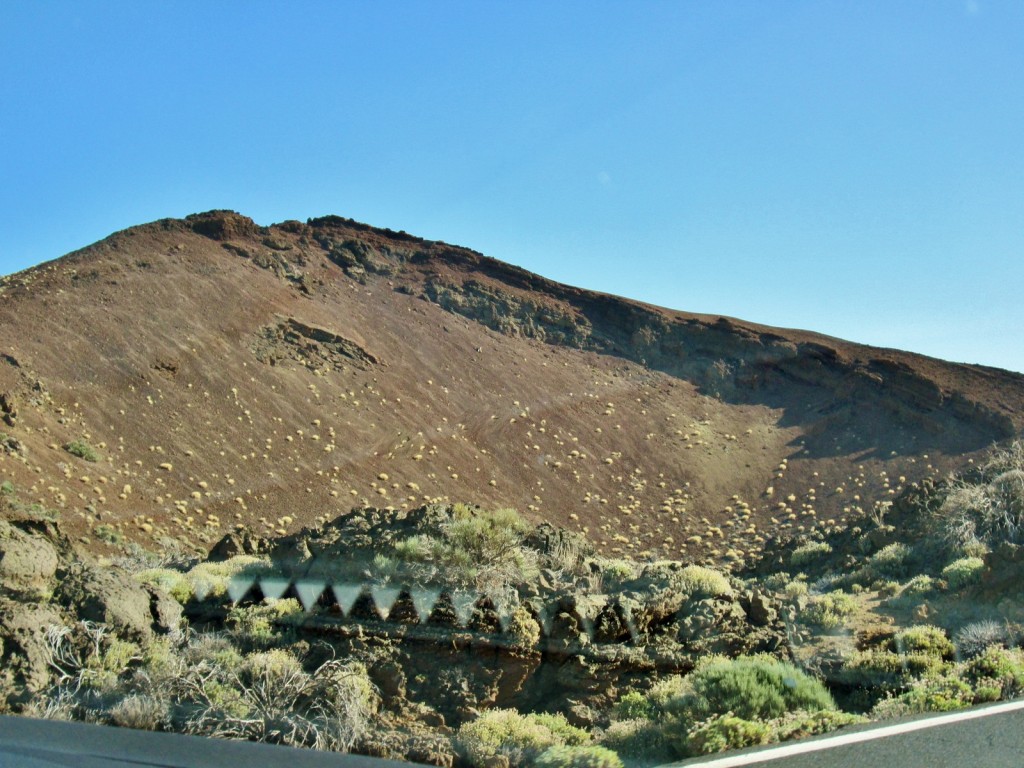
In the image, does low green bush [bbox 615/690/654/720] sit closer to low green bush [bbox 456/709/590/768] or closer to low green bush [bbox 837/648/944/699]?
low green bush [bbox 456/709/590/768]

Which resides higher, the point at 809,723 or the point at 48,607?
the point at 48,607

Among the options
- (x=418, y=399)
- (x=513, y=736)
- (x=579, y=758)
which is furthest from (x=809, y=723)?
(x=418, y=399)

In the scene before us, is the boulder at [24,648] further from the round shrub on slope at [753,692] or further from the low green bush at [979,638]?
the low green bush at [979,638]

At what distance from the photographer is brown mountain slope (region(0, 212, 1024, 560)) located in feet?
81.0

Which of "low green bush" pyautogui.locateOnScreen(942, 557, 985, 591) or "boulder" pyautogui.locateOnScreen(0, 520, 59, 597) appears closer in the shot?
"boulder" pyautogui.locateOnScreen(0, 520, 59, 597)

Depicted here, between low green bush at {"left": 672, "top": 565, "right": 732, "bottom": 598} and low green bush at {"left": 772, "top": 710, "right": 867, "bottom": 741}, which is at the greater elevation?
low green bush at {"left": 672, "top": 565, "right": 732, "bottom": 598}

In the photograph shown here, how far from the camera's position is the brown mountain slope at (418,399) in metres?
24.7

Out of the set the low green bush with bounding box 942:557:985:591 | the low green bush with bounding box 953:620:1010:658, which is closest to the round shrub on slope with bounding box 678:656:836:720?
the low green bush with bounding box 953:620:1010:658

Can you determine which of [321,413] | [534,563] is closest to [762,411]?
[321,413]

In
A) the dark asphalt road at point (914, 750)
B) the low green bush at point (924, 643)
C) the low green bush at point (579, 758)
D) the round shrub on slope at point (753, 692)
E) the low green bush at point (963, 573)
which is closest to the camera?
the dark asphalt road at point (914, 750)

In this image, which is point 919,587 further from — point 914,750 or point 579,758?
point 579,758

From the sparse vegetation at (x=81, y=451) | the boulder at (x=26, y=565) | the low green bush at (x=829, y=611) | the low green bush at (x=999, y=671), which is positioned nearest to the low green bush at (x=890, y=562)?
the low green bush at (x=829, y=611)

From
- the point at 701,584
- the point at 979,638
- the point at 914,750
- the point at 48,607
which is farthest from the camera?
the point at 701,584

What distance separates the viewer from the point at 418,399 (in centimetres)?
3375
